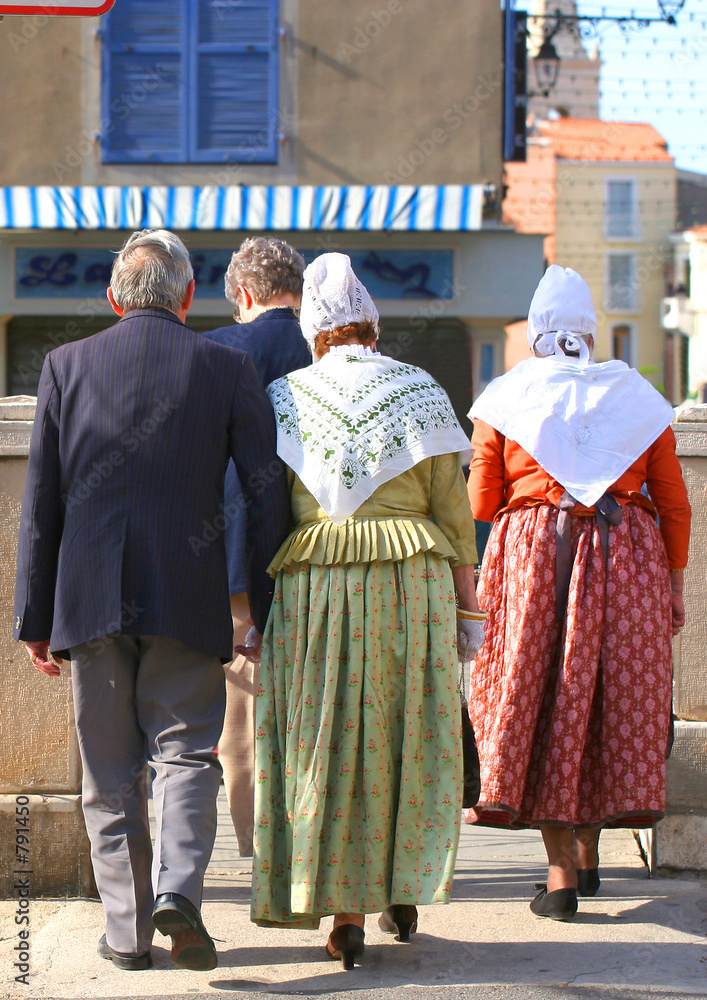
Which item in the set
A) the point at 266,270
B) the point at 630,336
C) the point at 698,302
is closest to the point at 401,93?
the point at 266,270

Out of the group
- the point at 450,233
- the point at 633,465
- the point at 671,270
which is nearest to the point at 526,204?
the point at 671,270

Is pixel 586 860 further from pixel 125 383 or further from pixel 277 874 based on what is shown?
pixel 125 383

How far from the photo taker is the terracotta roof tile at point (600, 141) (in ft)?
141

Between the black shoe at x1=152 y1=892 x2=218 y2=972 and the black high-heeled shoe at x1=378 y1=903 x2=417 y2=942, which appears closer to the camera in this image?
the black shoe at x1=152 y1=892 x2=218 y2=972

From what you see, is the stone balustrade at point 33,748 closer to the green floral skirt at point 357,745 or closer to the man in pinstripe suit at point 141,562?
the man in pinstripe suit at point 141,562

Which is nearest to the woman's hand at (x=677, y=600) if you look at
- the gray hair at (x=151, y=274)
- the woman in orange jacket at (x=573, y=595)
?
the woman in orange jacket at (x=573, y=595)

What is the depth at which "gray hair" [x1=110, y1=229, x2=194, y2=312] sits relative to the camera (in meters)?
3.16

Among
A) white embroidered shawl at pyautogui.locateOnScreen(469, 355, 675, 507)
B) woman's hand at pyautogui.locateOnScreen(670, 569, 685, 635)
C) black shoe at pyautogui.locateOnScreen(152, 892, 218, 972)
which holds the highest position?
white embroidered shawl at pyautogui.locateOnScreen(469, 355, 675, 507)

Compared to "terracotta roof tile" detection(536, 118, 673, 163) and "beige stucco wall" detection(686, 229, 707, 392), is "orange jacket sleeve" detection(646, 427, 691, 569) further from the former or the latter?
"terracotta roof tile" detection(536, 118, 673, 163)

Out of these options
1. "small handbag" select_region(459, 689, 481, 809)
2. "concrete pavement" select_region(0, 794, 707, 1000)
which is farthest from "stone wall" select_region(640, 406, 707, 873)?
"small handbag" select_region(459, 689, 481, 809)

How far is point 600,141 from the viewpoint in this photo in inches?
1708

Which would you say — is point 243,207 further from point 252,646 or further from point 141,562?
Result: point 141,562

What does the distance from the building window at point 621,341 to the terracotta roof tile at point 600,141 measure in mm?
6442

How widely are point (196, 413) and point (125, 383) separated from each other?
0.66 feet
